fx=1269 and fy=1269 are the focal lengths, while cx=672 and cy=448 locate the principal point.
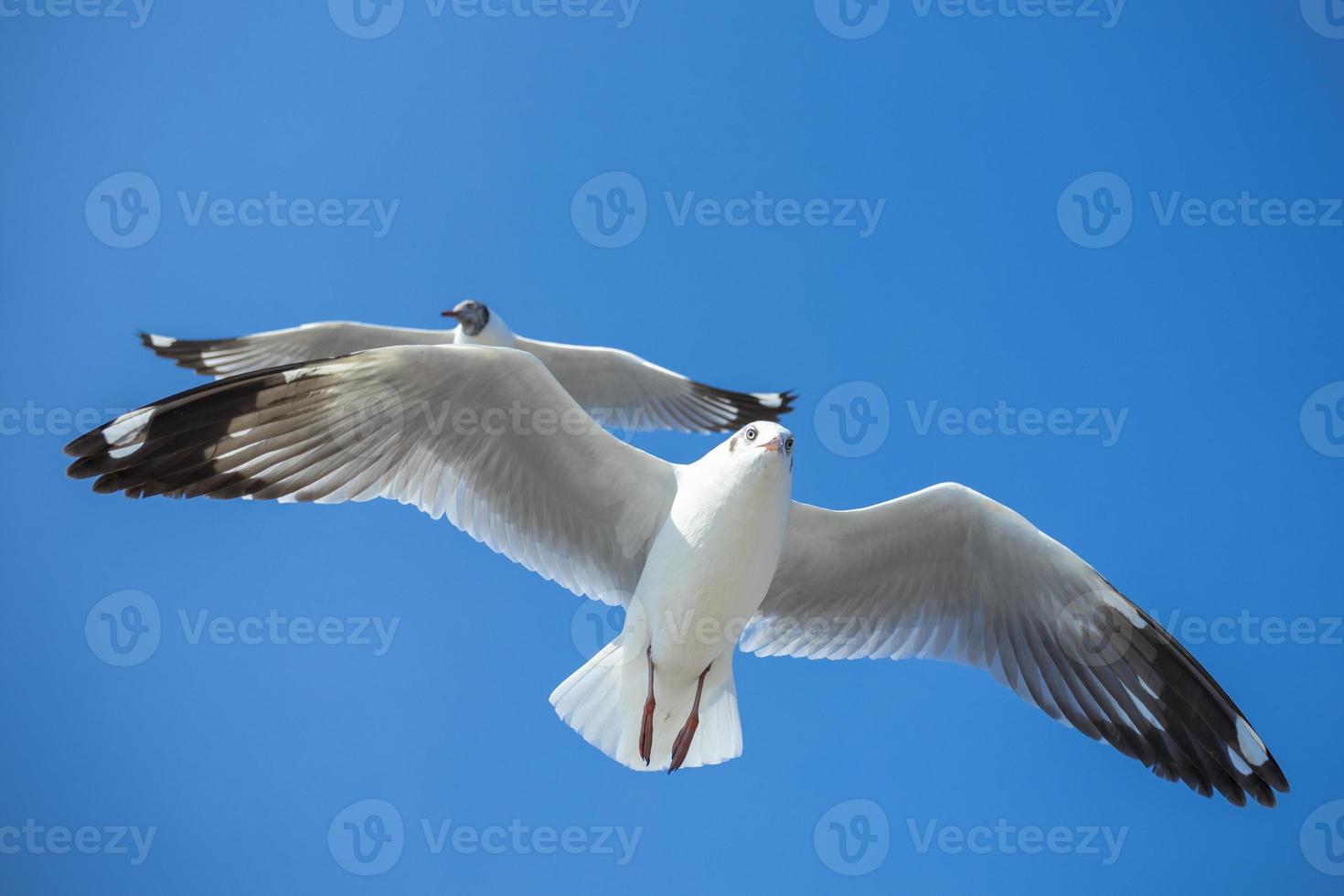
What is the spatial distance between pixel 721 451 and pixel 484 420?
2.26 ft

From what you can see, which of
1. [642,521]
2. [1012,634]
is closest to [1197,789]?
[1012,634]

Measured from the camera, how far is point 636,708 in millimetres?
3830

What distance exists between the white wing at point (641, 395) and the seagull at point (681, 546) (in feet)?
9.44

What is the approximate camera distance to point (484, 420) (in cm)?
366

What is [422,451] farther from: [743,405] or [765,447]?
[743,405]

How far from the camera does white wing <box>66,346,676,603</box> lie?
11.1ft

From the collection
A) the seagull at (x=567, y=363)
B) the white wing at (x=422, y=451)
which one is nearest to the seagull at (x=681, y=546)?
the white wing at (x=422, y=451)

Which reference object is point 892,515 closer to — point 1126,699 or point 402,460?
point 1126,699

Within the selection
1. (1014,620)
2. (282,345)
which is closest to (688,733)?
(1014,620)

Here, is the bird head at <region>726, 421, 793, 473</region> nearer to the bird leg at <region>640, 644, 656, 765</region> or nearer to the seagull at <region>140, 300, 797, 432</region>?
the bird leg at <region>640, 644, 656, 765</region>

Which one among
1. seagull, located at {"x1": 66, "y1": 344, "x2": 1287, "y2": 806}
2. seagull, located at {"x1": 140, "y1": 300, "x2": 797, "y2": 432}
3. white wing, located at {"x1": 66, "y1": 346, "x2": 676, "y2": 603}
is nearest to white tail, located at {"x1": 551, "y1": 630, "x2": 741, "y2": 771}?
seagull, located at {"x1": 66, "y1": 344, "x2": 1287, "y2": 806}

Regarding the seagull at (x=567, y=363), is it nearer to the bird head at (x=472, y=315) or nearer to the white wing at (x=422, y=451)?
the bird head at (x=472, y=315)

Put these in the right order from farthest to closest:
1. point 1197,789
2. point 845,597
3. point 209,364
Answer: point 209,364
point 845,597
point 1197,789

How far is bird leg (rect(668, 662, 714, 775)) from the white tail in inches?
0.6
